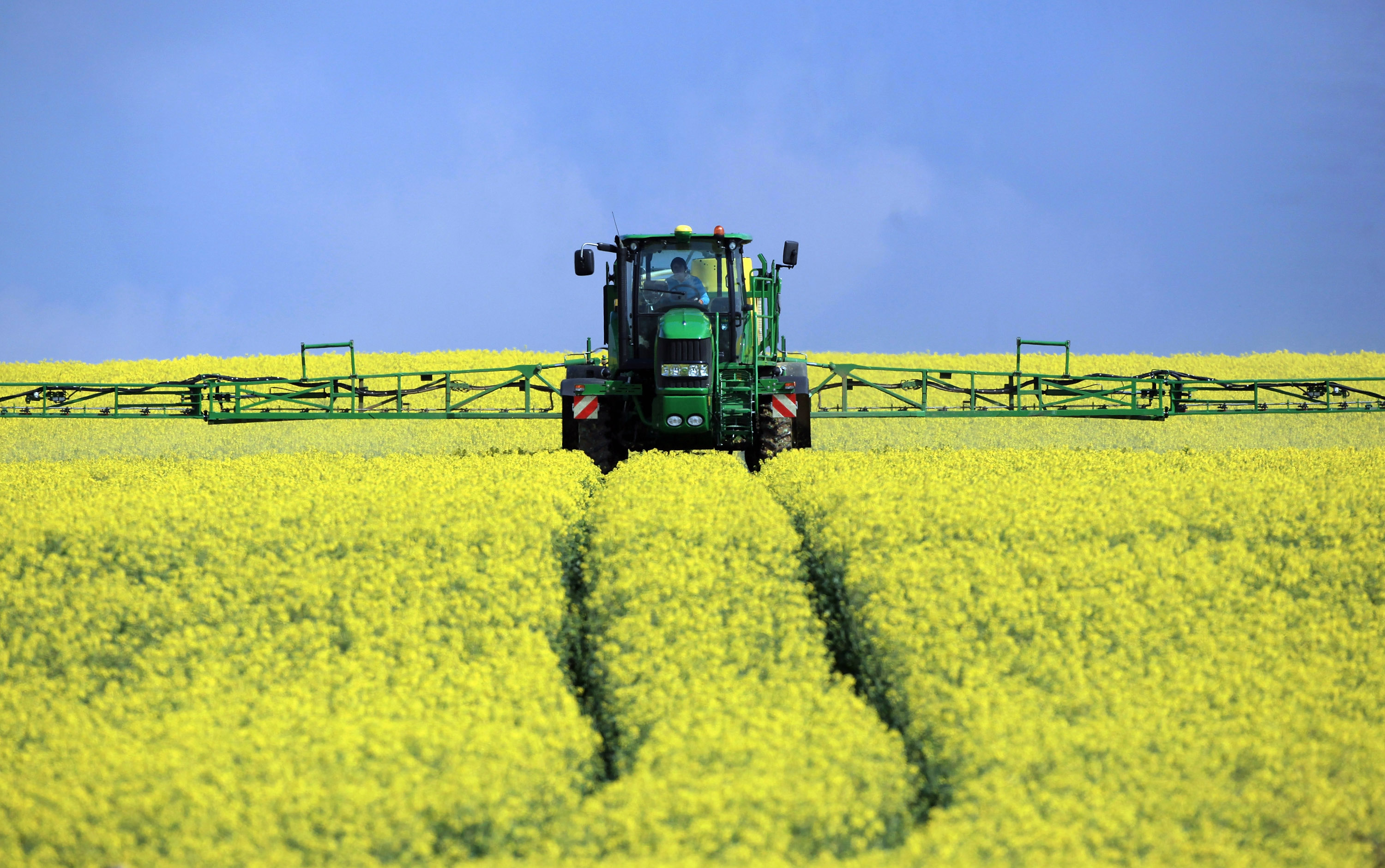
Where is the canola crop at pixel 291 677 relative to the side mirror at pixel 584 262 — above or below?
below

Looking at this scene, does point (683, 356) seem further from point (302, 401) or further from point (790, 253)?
point (302, 401)

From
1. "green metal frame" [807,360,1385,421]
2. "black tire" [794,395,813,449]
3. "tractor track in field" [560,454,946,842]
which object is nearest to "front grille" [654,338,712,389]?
"black tire" [794,395,813,449]

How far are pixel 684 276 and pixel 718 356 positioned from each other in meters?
1.38

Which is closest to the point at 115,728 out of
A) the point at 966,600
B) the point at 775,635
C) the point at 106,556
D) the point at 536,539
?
the point at 106,556

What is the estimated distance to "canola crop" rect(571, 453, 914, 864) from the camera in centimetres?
533

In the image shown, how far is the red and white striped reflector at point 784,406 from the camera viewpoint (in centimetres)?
1453

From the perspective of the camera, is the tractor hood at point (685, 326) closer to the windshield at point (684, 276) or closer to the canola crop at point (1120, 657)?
the windshield at point (684, 276)

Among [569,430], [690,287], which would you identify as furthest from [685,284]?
[569,430]

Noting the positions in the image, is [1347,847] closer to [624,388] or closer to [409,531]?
[409,531]

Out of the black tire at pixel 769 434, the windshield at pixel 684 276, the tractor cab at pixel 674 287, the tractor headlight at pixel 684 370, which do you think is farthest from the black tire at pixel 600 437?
the black tire at pixel 769 434

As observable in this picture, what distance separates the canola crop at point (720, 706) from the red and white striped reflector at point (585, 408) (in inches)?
193

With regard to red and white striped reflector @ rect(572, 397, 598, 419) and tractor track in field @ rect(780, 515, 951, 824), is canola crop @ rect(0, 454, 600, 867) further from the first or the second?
red and white striped reflector @ rect(572, 397, 598, 419)

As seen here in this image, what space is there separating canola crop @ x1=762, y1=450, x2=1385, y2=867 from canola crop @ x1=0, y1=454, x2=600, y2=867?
85.5 inches

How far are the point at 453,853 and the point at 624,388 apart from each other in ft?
31.7
